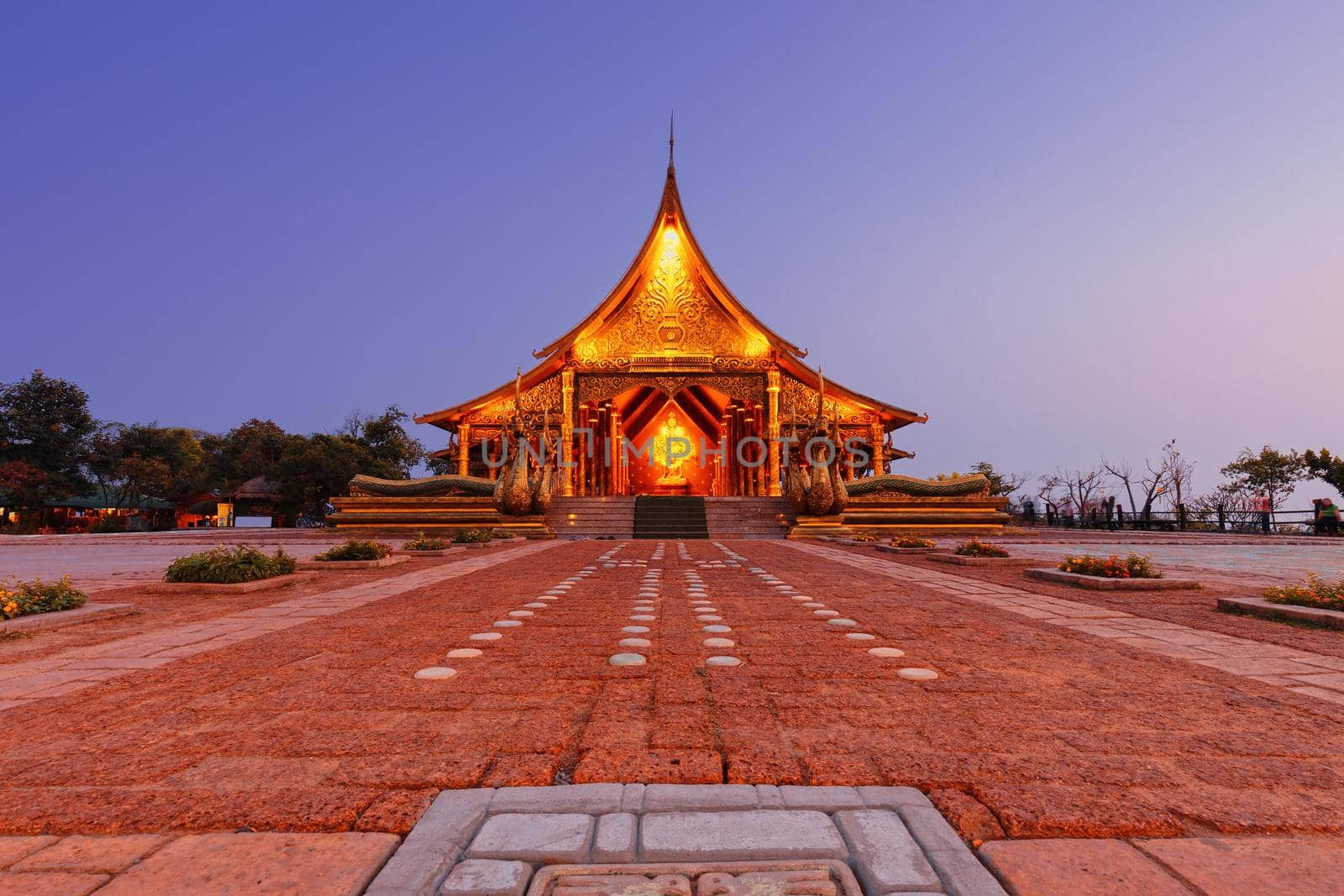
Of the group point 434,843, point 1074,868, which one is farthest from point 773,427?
point 434,843

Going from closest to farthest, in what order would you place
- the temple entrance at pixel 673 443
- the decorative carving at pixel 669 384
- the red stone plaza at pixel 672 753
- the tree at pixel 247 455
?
1. the red stone plaza at pixel 672 753
2. the decorative carving at pixel 669 384
3. the temple entrance at pixel 673 443
4. the tree at pixel 247 455

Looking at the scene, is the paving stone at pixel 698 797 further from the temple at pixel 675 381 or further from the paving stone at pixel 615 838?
the temple at pixel 675 381

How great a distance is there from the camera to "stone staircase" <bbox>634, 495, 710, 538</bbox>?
57.9 ft

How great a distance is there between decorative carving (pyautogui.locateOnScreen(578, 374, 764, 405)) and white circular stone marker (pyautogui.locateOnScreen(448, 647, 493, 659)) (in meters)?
18.9

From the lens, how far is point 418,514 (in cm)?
1828

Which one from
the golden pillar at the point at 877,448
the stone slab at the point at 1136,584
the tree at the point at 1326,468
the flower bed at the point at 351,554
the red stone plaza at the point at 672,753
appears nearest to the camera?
the red stone plaza at the point at 672,753

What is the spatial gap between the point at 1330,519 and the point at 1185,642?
81.7 ft

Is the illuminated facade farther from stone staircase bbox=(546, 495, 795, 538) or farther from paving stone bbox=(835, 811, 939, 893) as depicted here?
paving stone bbox=(835, 811, 939, 893)

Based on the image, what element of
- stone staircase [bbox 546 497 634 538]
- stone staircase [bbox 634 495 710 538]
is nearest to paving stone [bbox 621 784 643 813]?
stone staircase [bbox 634 495 710 538]

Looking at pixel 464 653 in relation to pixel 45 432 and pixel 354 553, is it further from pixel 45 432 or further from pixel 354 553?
pixel 45 432

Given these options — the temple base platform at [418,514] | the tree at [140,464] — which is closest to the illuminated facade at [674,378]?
the temple base platform at [418,514]

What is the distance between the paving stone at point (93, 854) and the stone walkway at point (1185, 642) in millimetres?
3665

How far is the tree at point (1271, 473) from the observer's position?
3234 cm

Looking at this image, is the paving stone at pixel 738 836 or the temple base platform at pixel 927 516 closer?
the paving stone at pixel 738 836
